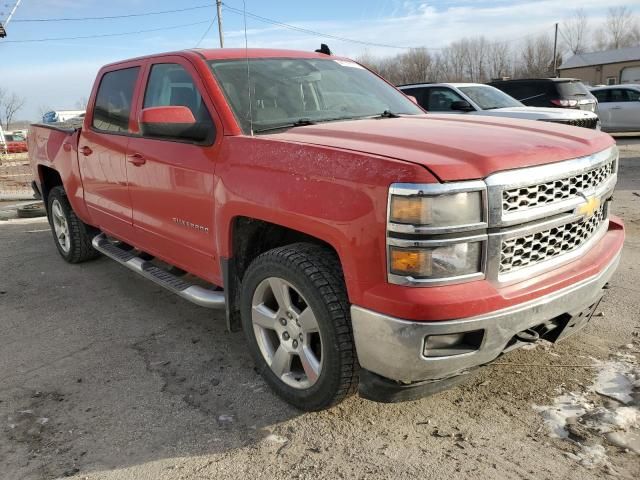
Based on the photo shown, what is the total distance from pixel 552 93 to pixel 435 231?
478 inches

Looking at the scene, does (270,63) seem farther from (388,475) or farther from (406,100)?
(388,475)

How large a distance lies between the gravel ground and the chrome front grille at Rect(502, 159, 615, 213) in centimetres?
111

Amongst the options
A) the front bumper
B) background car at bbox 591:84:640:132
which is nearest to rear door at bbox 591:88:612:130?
background car at bbox 591:84:640:132

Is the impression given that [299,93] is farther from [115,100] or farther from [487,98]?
[487,98]

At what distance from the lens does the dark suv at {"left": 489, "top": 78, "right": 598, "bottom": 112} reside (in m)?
12.6

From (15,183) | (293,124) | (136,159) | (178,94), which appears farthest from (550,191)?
(15,183)

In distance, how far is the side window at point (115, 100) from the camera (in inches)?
166

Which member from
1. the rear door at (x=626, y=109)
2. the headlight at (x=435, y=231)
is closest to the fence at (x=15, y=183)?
the headlight at (x=435, y=231)

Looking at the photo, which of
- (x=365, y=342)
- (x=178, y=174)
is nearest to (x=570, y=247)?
(x=365, y=342)

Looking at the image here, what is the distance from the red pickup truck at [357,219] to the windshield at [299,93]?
0.01 meters

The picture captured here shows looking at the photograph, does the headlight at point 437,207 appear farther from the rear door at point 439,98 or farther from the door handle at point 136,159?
the rear door at point 439,98

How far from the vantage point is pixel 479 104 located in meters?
9.70

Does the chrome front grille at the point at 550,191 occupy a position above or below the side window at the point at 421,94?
below

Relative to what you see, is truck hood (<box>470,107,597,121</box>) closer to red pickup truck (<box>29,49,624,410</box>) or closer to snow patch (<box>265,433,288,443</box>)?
red pickup truck (<box>29,49,624,410</box>)
